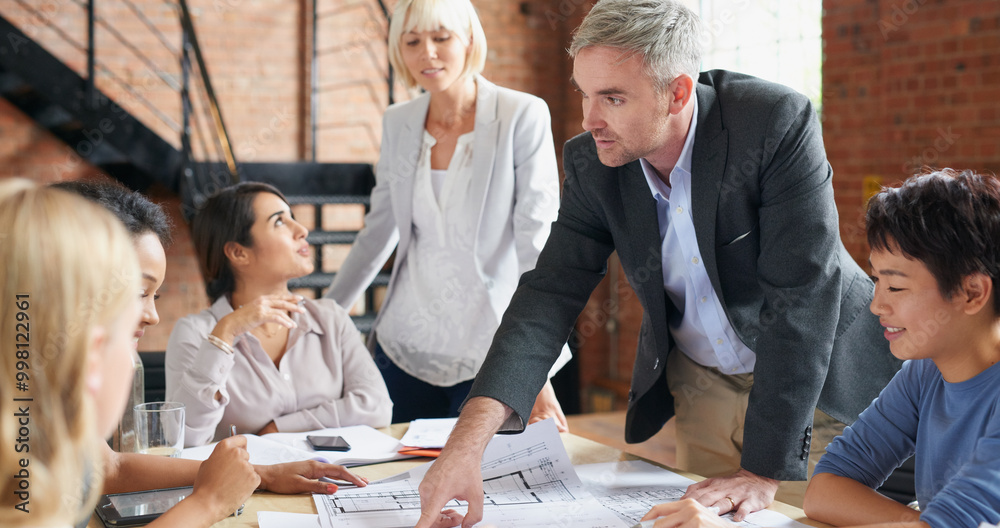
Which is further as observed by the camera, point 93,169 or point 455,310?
point 93,169

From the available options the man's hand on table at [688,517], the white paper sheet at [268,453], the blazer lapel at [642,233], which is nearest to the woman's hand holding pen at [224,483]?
the white paper sheet at [268,453]

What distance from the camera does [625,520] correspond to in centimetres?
124

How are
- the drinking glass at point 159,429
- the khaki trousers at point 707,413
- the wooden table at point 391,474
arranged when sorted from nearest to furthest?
1. the wooden table at point 391,474
2. the drinking glass at point 159,429
3. the khaki trousers at point 707,413

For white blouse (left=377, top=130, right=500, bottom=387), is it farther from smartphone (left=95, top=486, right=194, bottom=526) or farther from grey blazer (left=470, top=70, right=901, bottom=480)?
smartphone (left=95, top=486, right=194, bottom=526)

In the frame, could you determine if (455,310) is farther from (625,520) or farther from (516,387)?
(625,520)

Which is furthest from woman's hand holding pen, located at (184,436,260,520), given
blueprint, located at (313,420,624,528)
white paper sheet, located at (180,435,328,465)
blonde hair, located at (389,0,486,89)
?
blonde hair, located at (389,0,486,89)

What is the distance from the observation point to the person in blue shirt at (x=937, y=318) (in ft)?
4.04

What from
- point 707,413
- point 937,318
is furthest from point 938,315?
point 707,413

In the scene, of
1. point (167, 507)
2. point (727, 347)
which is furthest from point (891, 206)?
point (167, 507)

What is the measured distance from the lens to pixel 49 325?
2.57 ft

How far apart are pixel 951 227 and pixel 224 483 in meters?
1.07

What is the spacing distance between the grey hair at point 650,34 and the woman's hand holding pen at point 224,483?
87 cm

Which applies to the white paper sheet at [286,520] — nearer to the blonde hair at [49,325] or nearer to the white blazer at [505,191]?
the blonde hair at [49,325]

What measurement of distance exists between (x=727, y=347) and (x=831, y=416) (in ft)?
0.76
